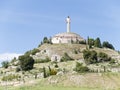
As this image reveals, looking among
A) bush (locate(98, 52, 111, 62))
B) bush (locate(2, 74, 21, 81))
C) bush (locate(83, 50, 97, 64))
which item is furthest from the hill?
bush (locate(98, 52, 111, 62))

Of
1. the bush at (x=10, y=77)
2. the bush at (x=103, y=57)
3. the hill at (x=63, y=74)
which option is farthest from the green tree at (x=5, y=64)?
the bush at (x=103, y=57)

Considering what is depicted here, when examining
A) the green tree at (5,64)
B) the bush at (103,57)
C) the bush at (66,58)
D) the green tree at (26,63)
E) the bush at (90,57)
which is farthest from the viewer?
the green tree at (5,64)

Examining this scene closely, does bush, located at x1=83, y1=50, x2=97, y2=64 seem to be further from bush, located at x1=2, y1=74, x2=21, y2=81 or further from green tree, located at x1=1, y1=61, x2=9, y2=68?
green tree, located at x1=1, y1=61, x2=9, y2=68

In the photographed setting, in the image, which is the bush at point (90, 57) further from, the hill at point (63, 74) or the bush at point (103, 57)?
the bush at point (103, 57)

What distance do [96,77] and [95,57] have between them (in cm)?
3699

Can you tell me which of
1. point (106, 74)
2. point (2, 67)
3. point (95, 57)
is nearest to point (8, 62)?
point (2, 67)

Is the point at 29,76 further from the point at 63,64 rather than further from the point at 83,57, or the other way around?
the point at 83,57

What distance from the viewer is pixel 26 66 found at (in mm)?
103125

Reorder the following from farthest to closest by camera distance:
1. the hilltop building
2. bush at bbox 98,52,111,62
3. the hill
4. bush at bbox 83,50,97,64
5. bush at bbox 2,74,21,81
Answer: the hilltop building
bush at bbox 98,52,111,62
bush at bbox 83,50,97,64
bush at bbox 2,74,21,81
the hill

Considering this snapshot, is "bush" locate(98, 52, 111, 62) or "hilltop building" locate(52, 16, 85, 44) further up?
"hilltop building" locate(52, 16, 85, 44)

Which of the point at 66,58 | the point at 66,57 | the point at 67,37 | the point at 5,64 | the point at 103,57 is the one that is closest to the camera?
the point at 103,57

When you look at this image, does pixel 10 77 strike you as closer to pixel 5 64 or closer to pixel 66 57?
pixel 5 64

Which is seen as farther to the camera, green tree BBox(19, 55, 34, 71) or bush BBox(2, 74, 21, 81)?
green tree BBox(19, 55, 34, 71)

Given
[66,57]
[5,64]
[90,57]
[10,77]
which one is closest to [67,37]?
[66,57]
